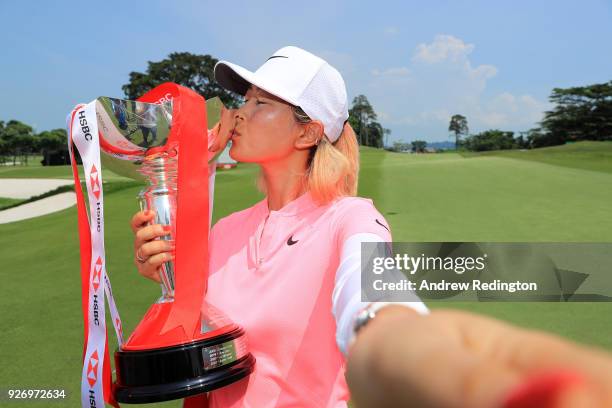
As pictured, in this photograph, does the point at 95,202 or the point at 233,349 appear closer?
the point at 233,349

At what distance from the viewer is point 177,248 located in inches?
55.2

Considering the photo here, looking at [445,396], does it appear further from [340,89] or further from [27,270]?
[27,270]

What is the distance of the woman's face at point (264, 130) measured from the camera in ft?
5.07

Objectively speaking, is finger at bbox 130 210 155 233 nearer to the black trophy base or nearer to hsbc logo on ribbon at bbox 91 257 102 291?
hsbc logo on ribbon at bbox 91 257 102 291

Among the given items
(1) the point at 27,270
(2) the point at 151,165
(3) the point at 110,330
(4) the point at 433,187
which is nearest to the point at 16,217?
(1) the point at 27,270

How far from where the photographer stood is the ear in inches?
61.2

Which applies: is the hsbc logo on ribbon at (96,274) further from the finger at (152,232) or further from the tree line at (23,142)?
the tree line at (23,142)

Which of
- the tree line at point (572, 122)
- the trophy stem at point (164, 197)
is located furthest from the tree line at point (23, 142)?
the trophy stem at point (164, 197)

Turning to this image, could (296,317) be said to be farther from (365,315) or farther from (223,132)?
(365,315)

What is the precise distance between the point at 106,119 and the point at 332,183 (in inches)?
21.8

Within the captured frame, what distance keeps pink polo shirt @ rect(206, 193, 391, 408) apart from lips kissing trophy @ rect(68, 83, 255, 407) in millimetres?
49

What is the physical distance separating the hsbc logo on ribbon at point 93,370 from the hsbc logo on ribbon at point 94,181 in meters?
0.37

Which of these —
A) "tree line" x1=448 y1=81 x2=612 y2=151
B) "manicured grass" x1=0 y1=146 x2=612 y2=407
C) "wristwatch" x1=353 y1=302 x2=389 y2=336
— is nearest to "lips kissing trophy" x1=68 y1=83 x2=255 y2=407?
"wristwatch" x1=353 y1=302 x2=389 y2=336

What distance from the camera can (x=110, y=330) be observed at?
384 cm
